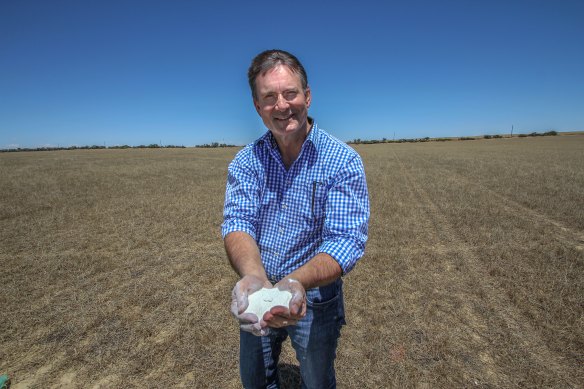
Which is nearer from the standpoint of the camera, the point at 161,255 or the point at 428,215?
the point at 161,255

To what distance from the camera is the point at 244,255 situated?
63.4 inches

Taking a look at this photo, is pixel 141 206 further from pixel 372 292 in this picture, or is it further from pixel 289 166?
pixel 289 166

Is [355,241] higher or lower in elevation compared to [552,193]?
higher

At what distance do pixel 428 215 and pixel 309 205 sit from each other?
28.7 feet

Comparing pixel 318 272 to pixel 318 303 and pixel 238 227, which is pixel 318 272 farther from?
pixel 238 227

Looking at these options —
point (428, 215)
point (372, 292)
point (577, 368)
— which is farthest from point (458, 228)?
point (577, 368)

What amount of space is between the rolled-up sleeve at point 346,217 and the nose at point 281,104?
A: 1.52ft

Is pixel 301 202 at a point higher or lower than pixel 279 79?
lower

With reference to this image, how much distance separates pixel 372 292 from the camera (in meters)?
4.89

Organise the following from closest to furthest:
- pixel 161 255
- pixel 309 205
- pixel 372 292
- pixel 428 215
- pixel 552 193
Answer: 1. pixel 309 205
2. pixel 372 292
3. pixel 161 255
4. pixel 428 215
5. pixel 552 193

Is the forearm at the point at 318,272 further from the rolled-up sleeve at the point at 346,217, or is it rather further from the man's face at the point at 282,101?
the man's face at the point at 282,101

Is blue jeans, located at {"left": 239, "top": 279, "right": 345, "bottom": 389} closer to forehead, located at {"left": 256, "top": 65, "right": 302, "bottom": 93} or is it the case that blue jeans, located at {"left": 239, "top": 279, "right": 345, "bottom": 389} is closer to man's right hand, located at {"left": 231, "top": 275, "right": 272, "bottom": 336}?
man's right hand, located at {"left": 231, "top": 275, "right": 272, "bottom": 336}

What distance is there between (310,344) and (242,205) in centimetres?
90

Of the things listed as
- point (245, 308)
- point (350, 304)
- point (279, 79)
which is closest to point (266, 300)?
point (245, 308)
